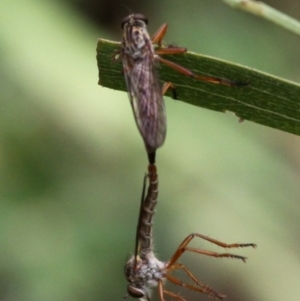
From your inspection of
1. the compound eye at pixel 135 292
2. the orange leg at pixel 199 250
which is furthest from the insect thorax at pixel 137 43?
the compound eye at pixel 135 292

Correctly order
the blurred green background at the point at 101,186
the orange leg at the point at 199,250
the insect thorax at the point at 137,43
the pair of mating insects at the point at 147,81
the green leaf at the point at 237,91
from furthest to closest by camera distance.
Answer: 1. the blurred green background at the point at 101,186
2. the orange leg at the point at 199,250
3. the insect thorax at the point at 137,43
4. the pair of mating insects at the point at 147,81
5. the green leaf at the point at 237,91

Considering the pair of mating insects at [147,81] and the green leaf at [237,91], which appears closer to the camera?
the green leaf at [237,91]

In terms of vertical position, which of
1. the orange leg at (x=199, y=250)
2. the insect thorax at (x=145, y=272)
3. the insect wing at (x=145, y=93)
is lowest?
the insect thorax at (x=145, y=272)

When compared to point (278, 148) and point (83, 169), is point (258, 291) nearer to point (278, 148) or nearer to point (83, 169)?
point (278, 148)

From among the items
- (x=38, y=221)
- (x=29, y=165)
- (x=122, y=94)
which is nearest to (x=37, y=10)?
(x=122, y=94)

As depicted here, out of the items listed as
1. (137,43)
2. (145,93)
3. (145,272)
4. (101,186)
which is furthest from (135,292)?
(137,43)

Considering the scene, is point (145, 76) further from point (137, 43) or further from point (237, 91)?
point (237, 91)

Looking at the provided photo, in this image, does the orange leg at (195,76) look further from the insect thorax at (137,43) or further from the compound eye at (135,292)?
the compound eye at (135,292)
